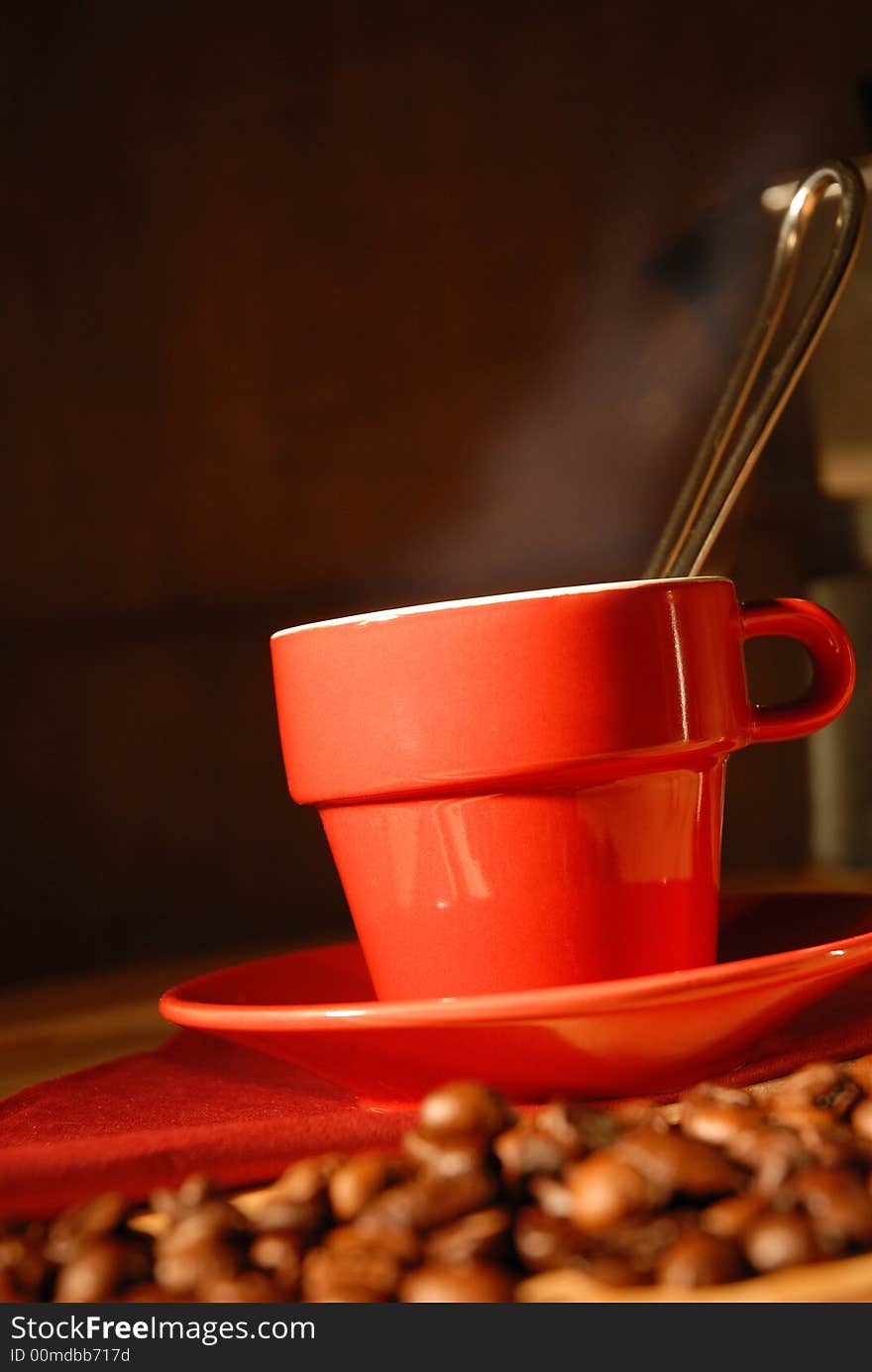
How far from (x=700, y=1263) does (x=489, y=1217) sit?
0.12 ft

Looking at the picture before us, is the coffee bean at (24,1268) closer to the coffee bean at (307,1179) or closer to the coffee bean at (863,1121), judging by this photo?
the coffee bean at (307,1179)

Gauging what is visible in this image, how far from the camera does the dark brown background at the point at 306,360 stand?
72cm

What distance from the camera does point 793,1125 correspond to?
278mm

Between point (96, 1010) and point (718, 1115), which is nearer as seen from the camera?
point (718, 1115)

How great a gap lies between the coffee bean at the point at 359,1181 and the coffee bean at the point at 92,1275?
0.04m

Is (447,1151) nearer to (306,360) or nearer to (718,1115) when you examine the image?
(718,1115)

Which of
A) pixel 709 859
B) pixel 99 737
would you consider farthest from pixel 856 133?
pixel 709 859

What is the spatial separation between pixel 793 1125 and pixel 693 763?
0.09 meters

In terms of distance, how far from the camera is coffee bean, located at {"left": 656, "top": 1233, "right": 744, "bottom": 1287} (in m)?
0.22

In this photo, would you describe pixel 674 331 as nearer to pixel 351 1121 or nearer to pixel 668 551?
pixel 668 551

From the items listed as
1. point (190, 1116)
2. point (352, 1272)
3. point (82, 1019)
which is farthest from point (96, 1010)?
point (352, 1272)

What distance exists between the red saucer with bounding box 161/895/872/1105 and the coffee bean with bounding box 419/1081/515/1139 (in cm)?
1

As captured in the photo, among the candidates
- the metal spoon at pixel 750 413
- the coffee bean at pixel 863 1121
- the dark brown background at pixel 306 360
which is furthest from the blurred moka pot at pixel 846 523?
the coffee bean at pixel 863 1121

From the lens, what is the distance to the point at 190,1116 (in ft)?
1.06
